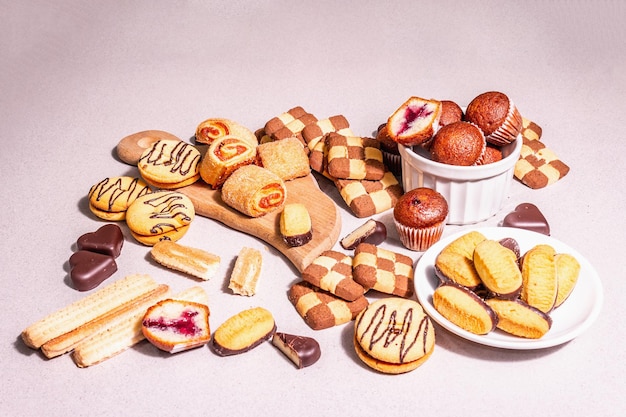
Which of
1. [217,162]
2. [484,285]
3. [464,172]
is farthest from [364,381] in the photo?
[217,162]

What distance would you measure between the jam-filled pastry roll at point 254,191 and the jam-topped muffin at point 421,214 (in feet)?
2.44

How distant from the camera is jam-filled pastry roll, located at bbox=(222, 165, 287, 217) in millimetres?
4488

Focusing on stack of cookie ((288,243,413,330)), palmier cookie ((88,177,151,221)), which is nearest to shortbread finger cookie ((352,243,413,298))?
→ stack of cookie ((288,243,413,330))

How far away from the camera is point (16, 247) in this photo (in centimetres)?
464

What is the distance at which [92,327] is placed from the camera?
3.92 m

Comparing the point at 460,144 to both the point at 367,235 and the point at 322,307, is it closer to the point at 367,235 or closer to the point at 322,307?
the point at 367,235

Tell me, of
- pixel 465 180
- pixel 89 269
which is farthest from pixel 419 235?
pixel 89 269

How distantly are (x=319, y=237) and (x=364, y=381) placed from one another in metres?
0.99

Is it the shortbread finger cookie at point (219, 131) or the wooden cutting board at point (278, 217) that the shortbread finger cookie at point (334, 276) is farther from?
the shortbread finger cookie at point (219, 131)

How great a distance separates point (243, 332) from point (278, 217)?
975 mm

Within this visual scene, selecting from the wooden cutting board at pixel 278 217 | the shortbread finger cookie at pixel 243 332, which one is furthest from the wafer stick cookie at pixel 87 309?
the wooden cutting board at pixel 278 217

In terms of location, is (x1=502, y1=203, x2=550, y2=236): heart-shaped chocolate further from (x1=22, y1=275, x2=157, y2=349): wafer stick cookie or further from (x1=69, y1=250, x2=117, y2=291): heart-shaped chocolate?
(x1=69, y1=250, x2=117, y2=291): heart-shaped chocolate

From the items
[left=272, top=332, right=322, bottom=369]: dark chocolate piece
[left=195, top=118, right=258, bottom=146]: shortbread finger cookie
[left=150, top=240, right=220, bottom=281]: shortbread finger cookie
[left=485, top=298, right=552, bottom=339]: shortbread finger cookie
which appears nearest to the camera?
[left=485, top=298, right=552, bottom=339]: shortbread finger cookie

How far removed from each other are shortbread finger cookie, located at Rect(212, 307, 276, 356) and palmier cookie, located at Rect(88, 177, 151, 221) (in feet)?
4.03
